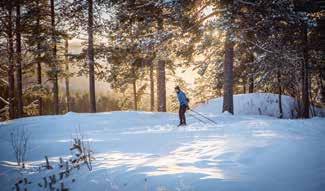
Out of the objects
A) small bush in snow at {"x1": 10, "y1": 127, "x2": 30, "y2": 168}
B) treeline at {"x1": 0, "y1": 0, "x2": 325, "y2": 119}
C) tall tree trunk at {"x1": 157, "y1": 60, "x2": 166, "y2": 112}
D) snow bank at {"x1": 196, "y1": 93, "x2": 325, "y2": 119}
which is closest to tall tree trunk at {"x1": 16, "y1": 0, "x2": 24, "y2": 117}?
treeline at {"x1": 0, "y1": 0, "x2": 325, "y2": 119}

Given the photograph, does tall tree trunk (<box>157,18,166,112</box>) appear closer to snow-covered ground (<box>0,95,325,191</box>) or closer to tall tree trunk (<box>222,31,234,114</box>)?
tall tree trunk (<box>222,31,234,114</box>)

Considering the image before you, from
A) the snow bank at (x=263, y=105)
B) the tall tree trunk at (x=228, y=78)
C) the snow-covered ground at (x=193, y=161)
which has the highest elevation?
the tall tree trunk at (x=228, y=78)

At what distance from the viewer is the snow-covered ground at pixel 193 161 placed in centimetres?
463

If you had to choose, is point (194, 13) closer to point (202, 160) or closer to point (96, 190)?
point (202, 160)

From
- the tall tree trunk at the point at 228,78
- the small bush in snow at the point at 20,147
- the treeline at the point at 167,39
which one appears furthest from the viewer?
the tall tree trunk at the point at 228,78

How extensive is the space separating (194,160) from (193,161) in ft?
0.26

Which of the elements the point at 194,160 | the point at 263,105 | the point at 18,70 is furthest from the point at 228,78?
the point at 18,70

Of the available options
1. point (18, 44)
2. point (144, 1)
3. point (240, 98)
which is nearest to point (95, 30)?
point (144, 1)

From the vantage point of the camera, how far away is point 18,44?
1941cm

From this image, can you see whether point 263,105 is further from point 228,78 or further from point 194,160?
point 194,160

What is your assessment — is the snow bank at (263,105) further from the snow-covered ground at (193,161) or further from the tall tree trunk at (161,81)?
the snow-covered ground at (193,161)

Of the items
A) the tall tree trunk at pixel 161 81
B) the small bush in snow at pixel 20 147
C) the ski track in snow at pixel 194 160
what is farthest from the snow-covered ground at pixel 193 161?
the tall tree trunk at pixel 161 81

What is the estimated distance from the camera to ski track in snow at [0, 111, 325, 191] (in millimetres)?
4635

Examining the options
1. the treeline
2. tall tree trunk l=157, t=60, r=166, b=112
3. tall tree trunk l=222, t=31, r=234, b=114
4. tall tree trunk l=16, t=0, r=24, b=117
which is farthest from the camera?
tall tree trunk l=16, t=0, r=24, b=117
